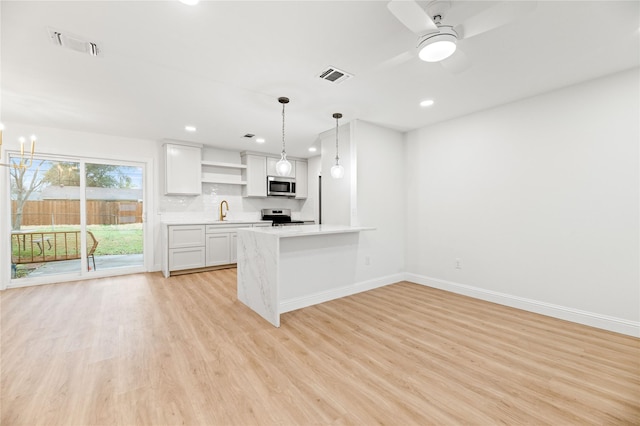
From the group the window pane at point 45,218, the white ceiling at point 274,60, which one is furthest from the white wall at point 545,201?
the window pane at point 45,218

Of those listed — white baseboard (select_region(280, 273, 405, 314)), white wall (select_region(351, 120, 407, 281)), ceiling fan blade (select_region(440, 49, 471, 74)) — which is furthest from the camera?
white wall (select_region(351, 120, 407, 281))

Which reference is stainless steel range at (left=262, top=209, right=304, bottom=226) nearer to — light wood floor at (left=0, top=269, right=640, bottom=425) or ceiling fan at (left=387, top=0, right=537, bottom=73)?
light wood floor at (left=0, top=269, right=640, bottom=425)

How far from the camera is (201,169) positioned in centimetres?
559

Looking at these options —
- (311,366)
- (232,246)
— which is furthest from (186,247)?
(311,366)

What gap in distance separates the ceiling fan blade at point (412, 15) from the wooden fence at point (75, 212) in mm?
5453

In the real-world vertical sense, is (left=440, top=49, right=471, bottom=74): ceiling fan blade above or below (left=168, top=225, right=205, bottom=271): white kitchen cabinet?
above

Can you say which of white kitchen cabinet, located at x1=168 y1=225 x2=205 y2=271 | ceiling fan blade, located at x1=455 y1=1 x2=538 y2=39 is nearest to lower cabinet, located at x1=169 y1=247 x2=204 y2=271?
white kitchen cabinet, located at x1=168 y1=225 x2=205 y2=271

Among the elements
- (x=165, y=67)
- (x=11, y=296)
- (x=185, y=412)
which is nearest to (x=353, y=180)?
(x=165, y=67)

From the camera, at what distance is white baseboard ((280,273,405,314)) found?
10.6ft

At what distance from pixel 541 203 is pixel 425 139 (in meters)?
1.83

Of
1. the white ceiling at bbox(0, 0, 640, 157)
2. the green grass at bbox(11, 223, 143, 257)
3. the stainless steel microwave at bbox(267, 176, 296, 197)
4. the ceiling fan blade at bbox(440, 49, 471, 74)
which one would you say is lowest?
the green grass at bbox(11, 223, 143, 257)

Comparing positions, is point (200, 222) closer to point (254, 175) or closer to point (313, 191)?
point (254, 175)

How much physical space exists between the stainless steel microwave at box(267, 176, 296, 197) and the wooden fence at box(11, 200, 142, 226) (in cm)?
263

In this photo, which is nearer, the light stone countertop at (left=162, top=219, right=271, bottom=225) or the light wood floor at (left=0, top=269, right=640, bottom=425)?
the light wood floor at (left=0, top=269, right=640, bottom=425)
